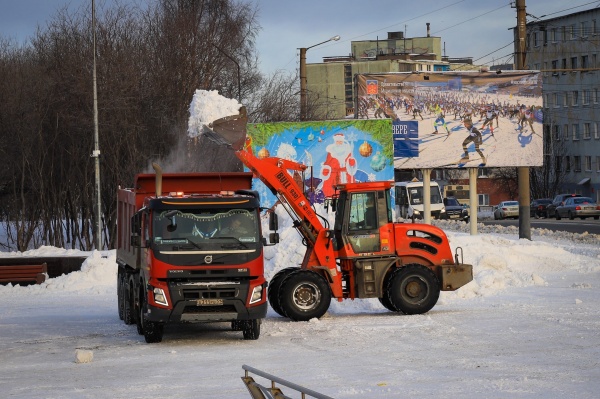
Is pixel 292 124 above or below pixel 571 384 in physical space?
above

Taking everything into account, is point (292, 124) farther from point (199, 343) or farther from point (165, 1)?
point (199, 343)

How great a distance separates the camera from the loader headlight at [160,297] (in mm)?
17641

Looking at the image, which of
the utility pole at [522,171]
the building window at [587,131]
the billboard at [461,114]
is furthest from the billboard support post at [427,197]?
the building window at [587,131]

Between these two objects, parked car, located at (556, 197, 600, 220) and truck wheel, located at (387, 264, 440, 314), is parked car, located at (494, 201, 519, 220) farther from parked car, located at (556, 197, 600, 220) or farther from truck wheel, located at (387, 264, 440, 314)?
truck wheel, located at (387, 264, 440, 314)

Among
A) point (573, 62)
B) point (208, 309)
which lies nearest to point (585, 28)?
point (573, 62)

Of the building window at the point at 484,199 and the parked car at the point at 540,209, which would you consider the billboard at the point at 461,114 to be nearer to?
the parked car at the point at 540,209

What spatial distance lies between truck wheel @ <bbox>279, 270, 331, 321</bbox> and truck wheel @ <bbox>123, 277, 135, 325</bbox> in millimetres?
2815

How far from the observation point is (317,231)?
871 inches

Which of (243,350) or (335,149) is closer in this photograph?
(243,350)

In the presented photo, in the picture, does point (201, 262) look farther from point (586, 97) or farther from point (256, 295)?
point (586, 97)

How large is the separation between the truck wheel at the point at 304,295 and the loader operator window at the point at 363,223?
4.30 feet

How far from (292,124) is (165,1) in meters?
16.8

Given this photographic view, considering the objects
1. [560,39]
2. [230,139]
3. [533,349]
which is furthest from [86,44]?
[560,39]

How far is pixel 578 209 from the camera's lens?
73.1 metres
